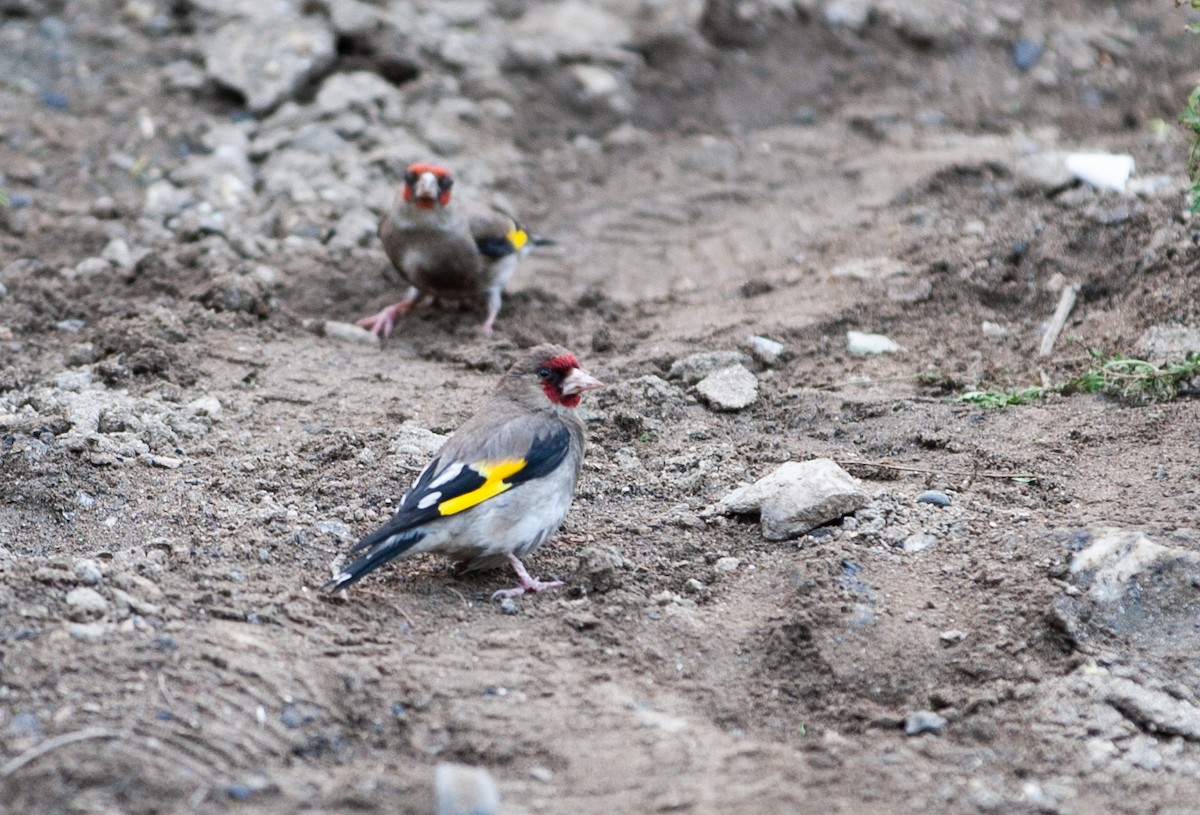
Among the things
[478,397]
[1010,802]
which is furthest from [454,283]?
[1010,802]

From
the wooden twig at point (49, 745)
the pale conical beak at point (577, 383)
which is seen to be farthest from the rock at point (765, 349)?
the wooden twig at point (49, 745)

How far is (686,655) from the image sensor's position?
4.99 metres

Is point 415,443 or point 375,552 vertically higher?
point 375,552

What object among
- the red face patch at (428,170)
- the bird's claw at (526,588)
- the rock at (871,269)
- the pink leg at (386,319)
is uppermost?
the red face patch at (428,170)

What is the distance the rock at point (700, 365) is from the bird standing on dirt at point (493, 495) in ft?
4.39

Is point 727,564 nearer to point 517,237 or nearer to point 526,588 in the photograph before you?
point 526,588

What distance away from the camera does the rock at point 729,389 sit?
7047 mm

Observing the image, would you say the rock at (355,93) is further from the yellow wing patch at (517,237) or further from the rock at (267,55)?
the yellow wing patch at (517,237)

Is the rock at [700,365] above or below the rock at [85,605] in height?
below

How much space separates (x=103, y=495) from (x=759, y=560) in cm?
273

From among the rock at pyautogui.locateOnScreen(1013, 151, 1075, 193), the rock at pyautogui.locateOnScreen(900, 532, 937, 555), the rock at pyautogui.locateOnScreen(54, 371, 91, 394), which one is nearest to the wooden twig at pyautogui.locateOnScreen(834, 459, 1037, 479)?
the rock at pyautogui.locateOnScreen(900, 532, 937, 555)

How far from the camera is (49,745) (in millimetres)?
3961

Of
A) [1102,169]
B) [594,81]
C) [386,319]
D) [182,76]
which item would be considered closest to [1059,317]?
[1102,169]

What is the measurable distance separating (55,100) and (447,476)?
6.27 meters
